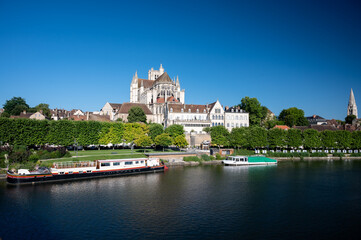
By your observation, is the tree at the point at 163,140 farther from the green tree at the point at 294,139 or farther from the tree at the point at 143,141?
the green tree at the point at 294,139

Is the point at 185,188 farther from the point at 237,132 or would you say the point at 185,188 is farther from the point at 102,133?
the point at 237,132

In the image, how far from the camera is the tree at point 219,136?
2840 inches

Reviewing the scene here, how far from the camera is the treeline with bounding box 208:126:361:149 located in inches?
2808

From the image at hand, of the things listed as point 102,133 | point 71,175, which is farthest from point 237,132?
point 71,175

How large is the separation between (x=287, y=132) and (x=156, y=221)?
60.2 m

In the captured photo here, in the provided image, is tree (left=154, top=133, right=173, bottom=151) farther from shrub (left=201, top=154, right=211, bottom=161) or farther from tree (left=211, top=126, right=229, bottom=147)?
tree (left=211, top=126, right=229, bottom=147)

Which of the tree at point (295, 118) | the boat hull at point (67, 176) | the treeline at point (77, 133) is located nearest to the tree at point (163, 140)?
the treeline at point (77, 133)

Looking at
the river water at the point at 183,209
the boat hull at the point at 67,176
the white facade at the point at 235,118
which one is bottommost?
the river water at the point at 183,209

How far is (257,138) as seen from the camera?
2788 inches

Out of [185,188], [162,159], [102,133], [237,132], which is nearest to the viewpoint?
[185,188]

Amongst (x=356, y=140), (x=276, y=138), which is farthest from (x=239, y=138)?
(x=356, y=140)

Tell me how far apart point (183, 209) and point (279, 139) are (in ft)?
173

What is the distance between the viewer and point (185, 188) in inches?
1383

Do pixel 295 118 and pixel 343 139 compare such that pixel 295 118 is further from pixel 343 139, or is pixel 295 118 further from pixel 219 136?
pixel 219 136
